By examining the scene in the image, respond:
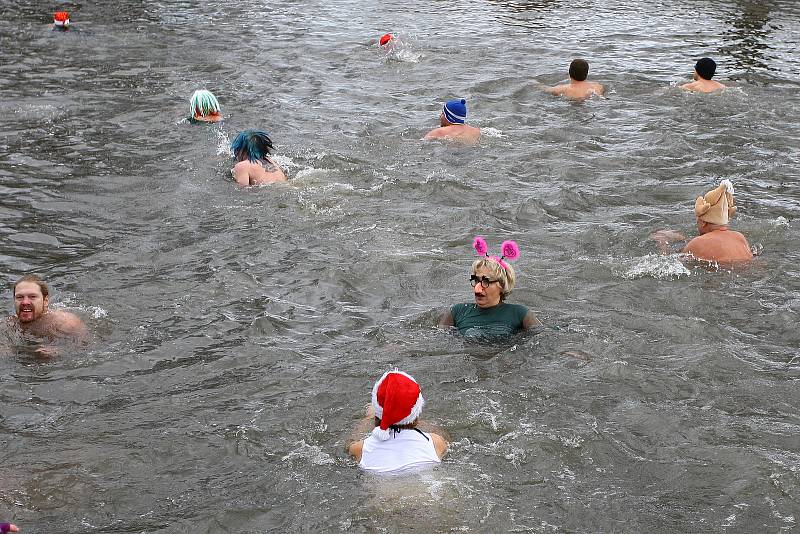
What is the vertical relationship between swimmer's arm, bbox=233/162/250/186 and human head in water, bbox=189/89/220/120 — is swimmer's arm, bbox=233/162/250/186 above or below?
below

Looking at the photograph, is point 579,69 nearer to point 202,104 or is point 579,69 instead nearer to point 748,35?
point 202,104

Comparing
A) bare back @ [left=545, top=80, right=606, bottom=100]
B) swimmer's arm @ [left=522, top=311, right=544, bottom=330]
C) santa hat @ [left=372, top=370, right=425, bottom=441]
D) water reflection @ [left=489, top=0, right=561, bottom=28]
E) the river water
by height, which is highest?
santa hat @ [left=372, top=370, right=425, bottom=441]

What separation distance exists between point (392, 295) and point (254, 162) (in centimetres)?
384

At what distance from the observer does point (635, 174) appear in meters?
13.3

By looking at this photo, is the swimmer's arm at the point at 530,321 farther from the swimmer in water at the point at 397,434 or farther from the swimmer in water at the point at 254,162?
the swimmer in water at the point at 254,162

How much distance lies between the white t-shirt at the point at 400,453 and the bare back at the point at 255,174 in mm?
6788

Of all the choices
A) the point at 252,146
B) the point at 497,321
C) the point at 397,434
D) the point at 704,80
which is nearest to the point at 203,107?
the point at 252,146

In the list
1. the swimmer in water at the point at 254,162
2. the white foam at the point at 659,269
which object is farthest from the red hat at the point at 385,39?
the white foam at the point at 659,269

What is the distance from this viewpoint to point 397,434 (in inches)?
258

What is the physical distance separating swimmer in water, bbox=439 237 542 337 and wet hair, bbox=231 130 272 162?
17.0 ft

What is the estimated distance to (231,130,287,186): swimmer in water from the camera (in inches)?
507

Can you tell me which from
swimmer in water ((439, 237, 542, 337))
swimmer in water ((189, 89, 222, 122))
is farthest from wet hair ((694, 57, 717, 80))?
swimmer in water ((439, 237, 542, 337))

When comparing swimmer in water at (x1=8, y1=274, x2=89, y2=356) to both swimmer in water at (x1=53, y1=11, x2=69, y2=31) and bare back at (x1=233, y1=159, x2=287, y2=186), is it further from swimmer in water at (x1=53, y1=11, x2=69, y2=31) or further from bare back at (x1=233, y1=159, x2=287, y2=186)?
swimmer in water at (x1=53, y1=11, x2=69, y2=31)

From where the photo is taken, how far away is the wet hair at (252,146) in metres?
12.9
